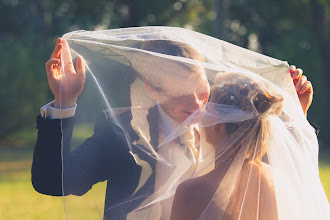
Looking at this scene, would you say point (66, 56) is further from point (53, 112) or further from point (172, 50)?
point (172, 50)

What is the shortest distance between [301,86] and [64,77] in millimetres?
1375

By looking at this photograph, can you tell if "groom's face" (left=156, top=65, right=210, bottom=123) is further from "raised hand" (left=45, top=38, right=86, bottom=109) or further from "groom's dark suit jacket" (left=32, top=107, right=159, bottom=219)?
"raised hand" (left=45, top=38, right=86, bottom=109)

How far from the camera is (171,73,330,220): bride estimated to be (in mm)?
2428

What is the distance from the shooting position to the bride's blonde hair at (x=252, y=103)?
2.48 metres

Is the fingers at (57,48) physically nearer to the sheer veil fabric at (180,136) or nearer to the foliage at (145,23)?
the sheer veil fabric at (180,136)

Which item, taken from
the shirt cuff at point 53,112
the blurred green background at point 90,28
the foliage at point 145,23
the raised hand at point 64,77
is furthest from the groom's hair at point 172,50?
the foliage at point 145,23

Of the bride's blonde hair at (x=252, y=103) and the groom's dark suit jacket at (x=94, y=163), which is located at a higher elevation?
the bride's blonde hair at (x=252, y=103)

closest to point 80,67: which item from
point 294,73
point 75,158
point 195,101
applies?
point 75,158

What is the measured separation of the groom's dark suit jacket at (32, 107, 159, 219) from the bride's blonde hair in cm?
40

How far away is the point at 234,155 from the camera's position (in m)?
2.56

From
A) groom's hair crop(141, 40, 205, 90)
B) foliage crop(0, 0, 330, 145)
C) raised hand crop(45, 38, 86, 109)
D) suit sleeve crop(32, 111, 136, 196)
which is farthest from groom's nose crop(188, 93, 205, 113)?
foliage crop(0, 0, 330, 145)

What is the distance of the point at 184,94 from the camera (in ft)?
8.94

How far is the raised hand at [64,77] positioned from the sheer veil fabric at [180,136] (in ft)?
0.07

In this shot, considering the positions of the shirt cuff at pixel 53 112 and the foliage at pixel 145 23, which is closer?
the shirt cuff at pixel 53 112
